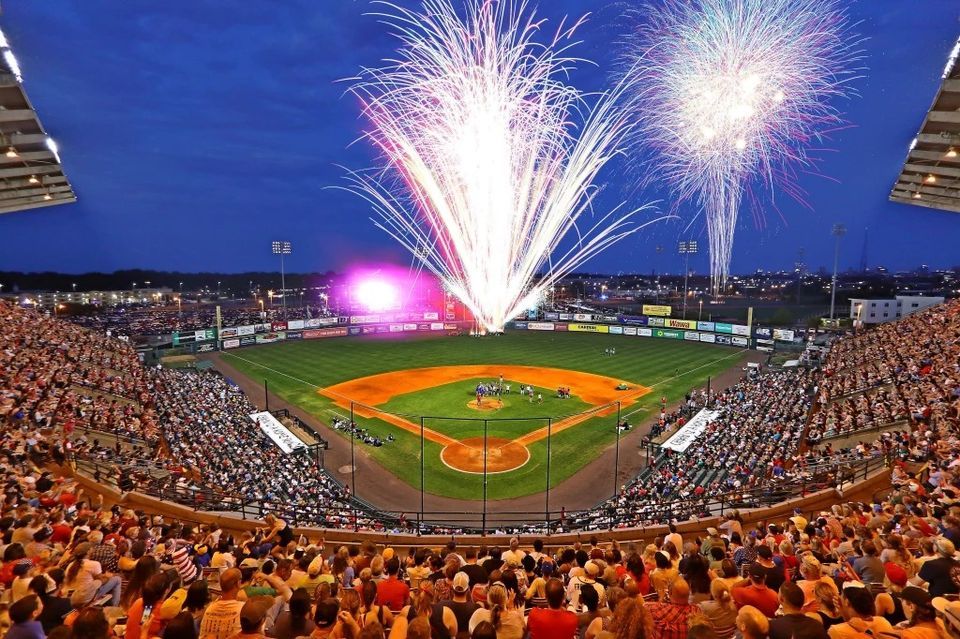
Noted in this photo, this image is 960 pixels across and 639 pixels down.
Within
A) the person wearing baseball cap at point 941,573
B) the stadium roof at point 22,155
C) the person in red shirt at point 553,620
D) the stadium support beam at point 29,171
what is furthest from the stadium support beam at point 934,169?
the stadium support beam at point 29,171

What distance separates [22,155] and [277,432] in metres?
19.8

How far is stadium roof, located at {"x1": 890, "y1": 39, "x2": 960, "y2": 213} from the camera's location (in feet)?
67.9

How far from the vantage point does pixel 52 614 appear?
4.85 m

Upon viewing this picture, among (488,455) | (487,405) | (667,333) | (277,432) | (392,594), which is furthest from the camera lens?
(667,333)

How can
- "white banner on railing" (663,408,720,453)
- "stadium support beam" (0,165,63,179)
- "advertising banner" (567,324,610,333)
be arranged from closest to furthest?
"white banner on railing" (663,408,720,453)
"stadium support beam" (0,165,63,179)
"advertising banner" (567,324,610,333)

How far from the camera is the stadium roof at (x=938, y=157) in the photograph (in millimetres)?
20691

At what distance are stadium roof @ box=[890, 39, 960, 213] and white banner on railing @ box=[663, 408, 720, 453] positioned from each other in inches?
706

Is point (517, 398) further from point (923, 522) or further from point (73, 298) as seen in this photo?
point (73, 298)

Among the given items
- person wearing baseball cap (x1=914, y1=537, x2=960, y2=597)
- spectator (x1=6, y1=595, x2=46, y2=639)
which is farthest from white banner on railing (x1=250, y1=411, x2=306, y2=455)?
person wearing baseball cap (x1=914, y1=537, x2=960, y2=597)

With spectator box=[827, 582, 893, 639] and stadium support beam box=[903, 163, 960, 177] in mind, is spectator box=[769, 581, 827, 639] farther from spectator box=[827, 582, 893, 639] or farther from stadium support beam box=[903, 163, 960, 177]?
stadium support beam box=[903, 163, 960, 177]

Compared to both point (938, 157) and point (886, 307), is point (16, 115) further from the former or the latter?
point (886, 307)

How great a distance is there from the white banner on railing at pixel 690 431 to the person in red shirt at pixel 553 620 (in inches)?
915

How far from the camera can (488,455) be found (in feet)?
90.8

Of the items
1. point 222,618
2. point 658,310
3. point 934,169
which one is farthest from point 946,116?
point 658,310
